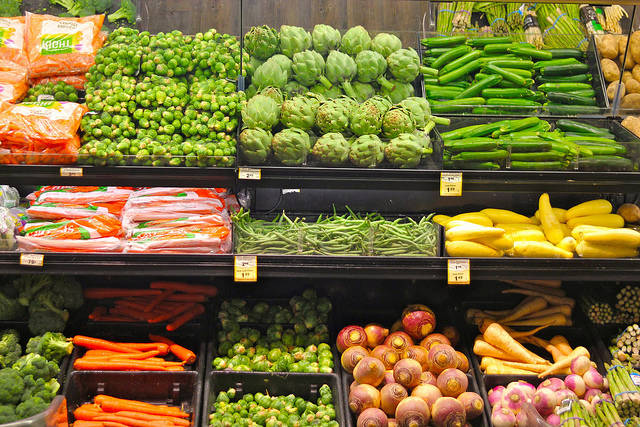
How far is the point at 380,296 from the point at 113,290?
153cm

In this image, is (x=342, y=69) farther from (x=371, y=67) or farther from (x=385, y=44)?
(x=385, y=44)

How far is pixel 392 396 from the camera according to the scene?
2.86m

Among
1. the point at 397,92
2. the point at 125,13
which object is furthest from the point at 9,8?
the point at 397,92

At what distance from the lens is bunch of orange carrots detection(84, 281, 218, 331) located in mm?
3385

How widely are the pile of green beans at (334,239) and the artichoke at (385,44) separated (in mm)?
999

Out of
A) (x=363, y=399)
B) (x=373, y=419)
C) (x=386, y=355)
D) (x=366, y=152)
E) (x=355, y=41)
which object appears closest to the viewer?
(x=373, y=419)

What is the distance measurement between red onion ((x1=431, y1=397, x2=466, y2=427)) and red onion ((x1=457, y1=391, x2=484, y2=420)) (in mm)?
77

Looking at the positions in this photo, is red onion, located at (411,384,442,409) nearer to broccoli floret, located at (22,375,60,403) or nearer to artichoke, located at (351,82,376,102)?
artichoke, located at (351,82,376,102)

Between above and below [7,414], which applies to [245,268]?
above

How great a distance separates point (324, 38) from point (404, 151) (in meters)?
0.86

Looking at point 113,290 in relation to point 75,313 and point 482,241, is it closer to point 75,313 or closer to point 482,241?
point 75,313

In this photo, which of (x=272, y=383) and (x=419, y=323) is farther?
(x=419, y=323)

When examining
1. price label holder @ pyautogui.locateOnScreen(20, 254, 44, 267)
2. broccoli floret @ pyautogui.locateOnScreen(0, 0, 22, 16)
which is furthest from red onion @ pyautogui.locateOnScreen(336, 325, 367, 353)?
broccoli floret @ pyautogui.locateOnScreen(0, 0, 22, 16)

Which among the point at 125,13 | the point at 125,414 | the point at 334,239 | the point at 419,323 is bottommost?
the point at 125,414
